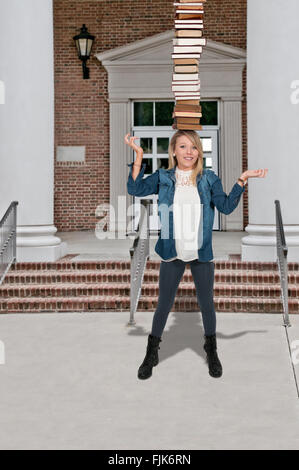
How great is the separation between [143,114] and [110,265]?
661 centimetres

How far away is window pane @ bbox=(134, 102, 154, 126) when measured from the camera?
13.0 meters

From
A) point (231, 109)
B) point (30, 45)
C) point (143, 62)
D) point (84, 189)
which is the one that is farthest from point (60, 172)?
point (30, 45)

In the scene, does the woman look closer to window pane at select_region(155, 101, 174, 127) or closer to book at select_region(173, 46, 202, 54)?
book at select_region(173, 46, 202, 54)

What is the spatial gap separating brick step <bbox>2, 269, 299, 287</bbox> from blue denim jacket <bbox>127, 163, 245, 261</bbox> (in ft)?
9.86

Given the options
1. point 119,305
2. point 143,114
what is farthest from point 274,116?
point 143,114

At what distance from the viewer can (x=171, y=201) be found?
12.5 ft

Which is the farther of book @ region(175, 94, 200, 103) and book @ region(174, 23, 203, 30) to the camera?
book @ region(174, 23, 203, 30)

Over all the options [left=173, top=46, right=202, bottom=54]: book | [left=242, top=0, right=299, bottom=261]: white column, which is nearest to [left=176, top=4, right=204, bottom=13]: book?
[left=173, top=46, right=202, bottom=54]: book

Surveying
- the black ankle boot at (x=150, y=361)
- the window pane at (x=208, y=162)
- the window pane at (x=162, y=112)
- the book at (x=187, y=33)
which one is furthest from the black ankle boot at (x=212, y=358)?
the window pane at (x=162, y=112)

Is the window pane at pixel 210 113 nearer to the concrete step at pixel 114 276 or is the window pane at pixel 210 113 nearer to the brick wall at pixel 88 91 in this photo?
the brick wall at pixel 88 91

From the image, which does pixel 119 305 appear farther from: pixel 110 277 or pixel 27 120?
pixel 27 120

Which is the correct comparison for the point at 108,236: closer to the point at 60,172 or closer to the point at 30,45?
the point at 60,172

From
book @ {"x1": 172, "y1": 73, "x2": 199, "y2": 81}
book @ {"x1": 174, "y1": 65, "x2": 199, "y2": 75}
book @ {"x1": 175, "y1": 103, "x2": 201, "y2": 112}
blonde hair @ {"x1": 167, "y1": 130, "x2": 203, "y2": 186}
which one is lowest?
blonde hair @ {"x1": 167, "y1": 130, "x2": 203, "y2": 186}
